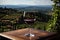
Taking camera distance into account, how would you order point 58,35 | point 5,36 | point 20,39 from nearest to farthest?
point 20,39 → point 5,36 → point 58,35

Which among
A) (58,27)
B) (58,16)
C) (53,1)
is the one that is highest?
(53,1)

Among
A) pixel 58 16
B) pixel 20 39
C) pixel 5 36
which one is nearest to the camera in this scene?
pixel 20 39

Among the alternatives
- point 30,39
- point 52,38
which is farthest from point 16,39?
point 52,38

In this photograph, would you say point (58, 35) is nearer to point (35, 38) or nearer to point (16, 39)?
point (35, 38)

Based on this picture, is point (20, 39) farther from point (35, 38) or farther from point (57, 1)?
point (57, 1)

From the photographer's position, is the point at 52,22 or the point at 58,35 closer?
the point at 58,35

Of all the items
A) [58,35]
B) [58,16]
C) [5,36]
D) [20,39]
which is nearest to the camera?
[20,39]

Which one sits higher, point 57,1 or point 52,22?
point 57,1

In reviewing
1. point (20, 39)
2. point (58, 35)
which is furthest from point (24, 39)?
point (58, 35)

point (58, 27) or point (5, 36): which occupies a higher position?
point (5, 36)
